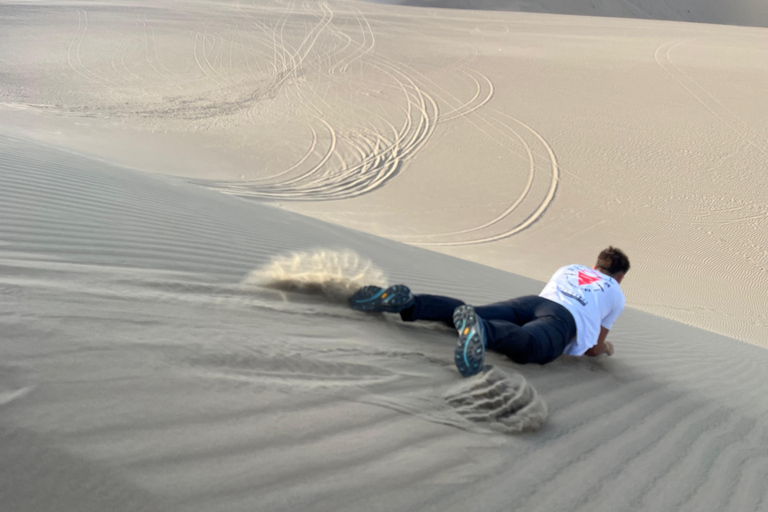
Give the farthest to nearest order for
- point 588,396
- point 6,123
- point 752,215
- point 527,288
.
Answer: point 6,123 < point 752,215 < point 527,288 < point 588,396

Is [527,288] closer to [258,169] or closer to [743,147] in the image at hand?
[258,169]

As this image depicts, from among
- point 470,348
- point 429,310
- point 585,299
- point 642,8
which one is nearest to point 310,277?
point 429,310

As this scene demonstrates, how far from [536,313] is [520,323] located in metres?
0.11

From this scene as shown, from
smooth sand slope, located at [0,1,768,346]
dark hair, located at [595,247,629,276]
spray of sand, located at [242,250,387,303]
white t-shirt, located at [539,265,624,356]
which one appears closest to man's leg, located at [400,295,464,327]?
spray of sand, located at [242,250,387,303]

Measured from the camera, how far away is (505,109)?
1365 cm

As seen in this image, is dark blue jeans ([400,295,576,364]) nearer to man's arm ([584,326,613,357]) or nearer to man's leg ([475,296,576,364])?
man's leg ([475,296,576,364])

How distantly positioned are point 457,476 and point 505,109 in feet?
42.1

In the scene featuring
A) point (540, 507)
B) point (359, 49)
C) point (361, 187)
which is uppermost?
point (359, 49)

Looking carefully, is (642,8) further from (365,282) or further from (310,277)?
(310,277)

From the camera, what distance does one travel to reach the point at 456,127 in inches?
502

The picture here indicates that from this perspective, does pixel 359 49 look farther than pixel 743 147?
Yes

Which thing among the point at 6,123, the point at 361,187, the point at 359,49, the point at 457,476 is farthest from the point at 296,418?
the point at 359,49

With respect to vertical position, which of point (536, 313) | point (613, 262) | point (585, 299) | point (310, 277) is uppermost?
point (613, 262)

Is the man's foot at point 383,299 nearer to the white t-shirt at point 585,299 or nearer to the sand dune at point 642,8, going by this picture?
the white t-shirt at point 585,299
